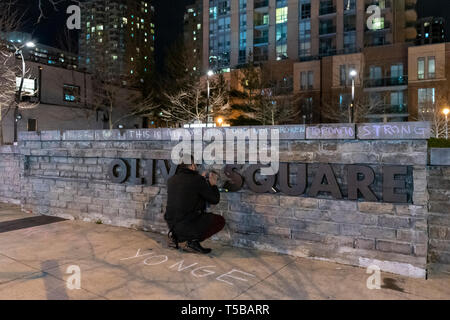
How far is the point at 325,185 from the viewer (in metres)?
5.71

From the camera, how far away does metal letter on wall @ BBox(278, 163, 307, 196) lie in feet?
19.4

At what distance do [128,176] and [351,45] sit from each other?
47806 mm

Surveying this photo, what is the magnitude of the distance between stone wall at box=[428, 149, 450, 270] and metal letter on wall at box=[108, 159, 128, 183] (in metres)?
6.07

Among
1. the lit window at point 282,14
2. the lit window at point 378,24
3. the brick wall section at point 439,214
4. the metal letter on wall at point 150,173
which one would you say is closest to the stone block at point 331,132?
the brick wall section at point 439,214

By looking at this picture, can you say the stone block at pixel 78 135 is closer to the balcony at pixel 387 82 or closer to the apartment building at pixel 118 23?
the balcony at pixel 387 82

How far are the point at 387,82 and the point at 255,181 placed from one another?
38.3 meters

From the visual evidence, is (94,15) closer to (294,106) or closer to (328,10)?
(328,10)

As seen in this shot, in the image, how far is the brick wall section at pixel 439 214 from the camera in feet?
16.8

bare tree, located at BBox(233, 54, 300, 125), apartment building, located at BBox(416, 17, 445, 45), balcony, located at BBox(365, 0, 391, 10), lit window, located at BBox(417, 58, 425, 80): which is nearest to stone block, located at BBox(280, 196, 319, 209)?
bare tree, located at BBox(233, 54, 300, 125)

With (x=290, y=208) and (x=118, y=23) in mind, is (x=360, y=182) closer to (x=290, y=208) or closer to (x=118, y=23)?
(x=290, y=208)

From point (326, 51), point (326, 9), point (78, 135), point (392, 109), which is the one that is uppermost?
point (326, 9)

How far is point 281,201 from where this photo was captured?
20.0ft

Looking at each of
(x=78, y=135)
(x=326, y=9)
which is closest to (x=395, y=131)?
(x=78, y=135)

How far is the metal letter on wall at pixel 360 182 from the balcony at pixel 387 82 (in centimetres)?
3750
